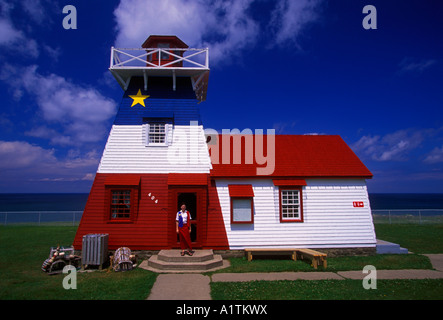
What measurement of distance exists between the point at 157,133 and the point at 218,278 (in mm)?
7373

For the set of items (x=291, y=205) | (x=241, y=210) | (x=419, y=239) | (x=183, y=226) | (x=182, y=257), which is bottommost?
(x=419, y=239)

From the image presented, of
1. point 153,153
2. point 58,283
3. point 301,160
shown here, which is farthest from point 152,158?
point 301,160

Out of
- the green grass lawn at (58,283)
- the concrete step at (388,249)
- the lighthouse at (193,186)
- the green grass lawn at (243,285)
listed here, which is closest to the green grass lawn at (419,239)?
the concrete step at (388,249)

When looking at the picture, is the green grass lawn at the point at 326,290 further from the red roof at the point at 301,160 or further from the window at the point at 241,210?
the red roof at the point at 301,160

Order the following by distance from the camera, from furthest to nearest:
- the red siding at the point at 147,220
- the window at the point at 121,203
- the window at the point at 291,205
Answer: the window at the point at 291,205 < the window at the point at 121,203 < the red siding at the point at 147,220

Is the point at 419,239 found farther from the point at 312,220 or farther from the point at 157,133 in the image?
the point at 157,133

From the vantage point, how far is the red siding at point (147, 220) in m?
12.0

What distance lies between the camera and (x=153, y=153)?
42.4 ft

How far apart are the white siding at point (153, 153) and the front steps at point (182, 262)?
3878 millimetres

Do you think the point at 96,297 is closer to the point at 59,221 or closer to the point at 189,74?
the point at 189,74

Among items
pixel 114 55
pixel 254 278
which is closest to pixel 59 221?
pixel 114 55

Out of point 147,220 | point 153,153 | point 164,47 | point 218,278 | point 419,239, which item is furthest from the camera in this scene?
point 419,239

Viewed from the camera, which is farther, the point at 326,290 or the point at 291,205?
the point at 291,205
